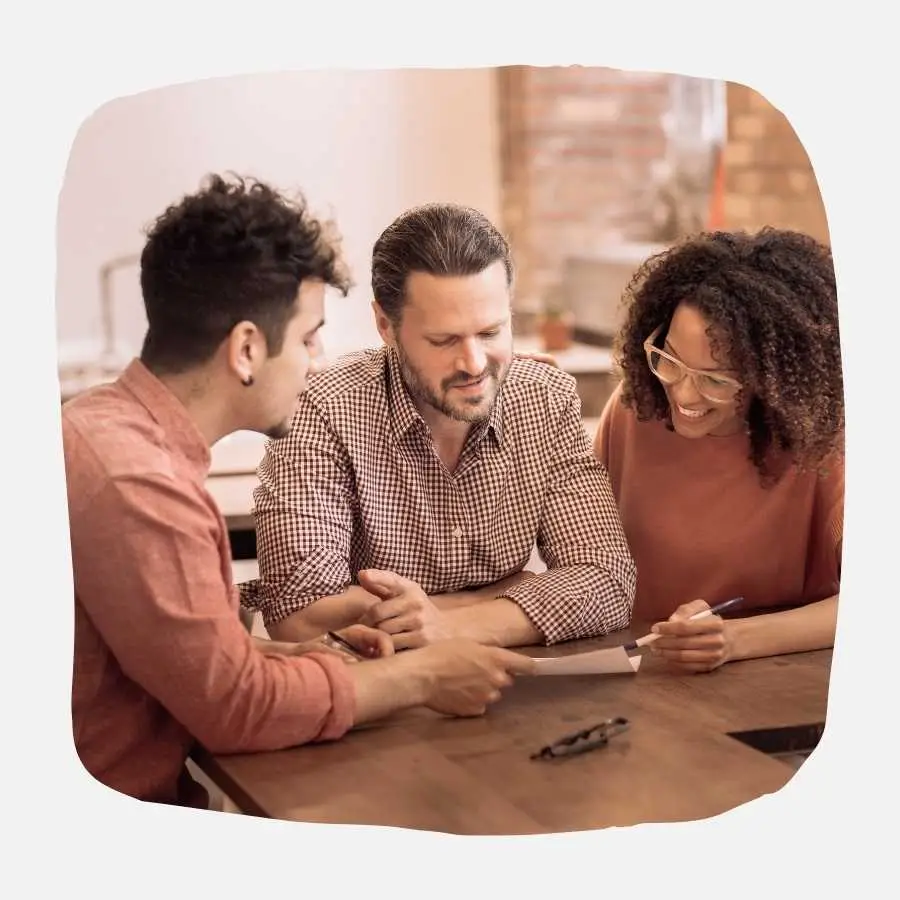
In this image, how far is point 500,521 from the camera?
8.69 ft

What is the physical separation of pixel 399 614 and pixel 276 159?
26.1 inches

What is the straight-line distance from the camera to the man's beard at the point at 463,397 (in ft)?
8.44

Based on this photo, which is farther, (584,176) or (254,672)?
(584,176)

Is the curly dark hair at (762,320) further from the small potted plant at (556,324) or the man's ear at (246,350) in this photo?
the man's ear at (246,350)

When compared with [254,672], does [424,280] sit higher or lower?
higher

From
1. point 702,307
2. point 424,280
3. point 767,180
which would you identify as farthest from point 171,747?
point 767,180

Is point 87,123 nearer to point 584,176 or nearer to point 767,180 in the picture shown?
point 584,176

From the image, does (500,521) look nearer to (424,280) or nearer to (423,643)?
(423,643)

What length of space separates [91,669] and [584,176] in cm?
100

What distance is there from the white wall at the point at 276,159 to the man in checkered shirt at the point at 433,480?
0.06 m

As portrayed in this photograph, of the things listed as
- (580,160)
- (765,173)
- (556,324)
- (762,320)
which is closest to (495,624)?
(556,324)

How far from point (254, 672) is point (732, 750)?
26.4 inches

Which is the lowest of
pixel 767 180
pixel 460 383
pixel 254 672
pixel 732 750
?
pixel 732 750

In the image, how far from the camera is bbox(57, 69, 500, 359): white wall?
255cm
